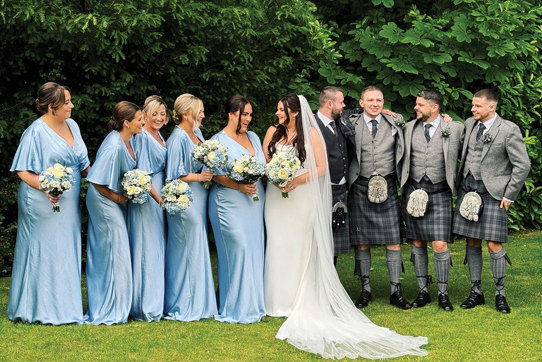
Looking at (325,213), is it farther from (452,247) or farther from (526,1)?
(526,1)

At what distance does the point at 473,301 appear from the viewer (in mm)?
7840

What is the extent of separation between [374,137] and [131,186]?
8.31 ft

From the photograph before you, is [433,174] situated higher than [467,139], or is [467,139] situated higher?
[467,139]

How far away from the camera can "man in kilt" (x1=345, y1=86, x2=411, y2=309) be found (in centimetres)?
790

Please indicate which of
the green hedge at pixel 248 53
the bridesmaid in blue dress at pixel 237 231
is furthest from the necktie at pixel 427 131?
the green hedge at pixel 248 53

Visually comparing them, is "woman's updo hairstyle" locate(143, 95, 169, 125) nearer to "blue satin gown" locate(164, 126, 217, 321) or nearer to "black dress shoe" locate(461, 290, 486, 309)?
"blue satin gown" locate(164, 126, 217, 321)

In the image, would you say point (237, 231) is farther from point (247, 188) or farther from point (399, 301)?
point (399, 301)

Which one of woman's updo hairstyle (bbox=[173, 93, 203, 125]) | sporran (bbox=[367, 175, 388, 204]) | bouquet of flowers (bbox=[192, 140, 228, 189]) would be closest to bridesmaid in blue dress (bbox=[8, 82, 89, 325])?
woman's updo hairstyle (bbox=[173, 93, 203, 125])

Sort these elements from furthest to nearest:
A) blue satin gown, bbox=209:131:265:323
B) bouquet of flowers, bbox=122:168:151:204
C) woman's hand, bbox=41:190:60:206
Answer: blue satin gown, bbox=209:131:265:323 → bouquet of flowers, bbox=122:168:151:204 → woman's hand, bbox=41:190:60:206

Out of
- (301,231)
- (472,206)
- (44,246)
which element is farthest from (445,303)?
(44,246)

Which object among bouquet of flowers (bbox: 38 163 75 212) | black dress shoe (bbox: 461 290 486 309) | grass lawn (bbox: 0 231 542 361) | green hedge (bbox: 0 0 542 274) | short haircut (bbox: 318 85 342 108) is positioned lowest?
grass lawn (bbox: 0 231 542 361)

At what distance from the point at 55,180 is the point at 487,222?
4.04 metres

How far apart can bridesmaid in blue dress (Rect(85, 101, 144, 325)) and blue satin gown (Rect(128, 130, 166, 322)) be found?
0.10m

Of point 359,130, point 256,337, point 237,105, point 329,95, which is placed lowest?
point 256,337
